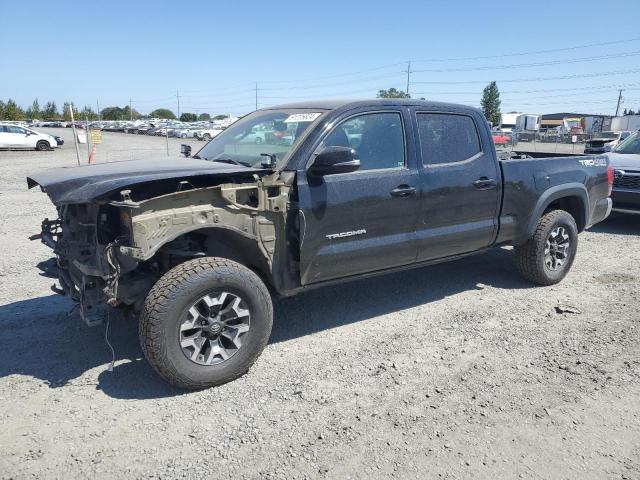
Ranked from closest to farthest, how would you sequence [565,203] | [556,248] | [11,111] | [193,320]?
[193,320], [556,248], [565,203], [11,111]

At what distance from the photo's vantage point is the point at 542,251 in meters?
5.50

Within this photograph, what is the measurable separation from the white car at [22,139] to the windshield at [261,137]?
2735 cm

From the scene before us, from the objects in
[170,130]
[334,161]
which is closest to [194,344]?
[334,161]

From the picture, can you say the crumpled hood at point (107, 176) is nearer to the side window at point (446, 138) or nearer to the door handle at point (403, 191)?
the door handle at point (403, 191)

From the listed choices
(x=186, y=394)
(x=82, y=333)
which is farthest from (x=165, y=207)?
(x=82, y=333)

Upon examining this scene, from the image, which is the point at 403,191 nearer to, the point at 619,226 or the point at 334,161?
the point at 334,161

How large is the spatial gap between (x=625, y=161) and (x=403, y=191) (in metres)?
6.80

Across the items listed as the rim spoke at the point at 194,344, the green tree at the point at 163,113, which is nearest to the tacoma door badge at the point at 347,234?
the rim spoke at the point at 194,344

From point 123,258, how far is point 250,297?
34.1 inches

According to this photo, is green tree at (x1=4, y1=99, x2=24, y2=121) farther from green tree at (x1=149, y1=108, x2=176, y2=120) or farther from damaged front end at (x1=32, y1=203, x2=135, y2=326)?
damaged front end at (x1=32, y1=203, x2=135, y2=326)

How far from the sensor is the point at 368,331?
4469mm

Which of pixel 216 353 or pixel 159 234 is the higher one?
pixel 159 234

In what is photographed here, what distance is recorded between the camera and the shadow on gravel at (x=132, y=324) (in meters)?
3.64

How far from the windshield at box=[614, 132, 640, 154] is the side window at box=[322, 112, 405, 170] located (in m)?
7.63
